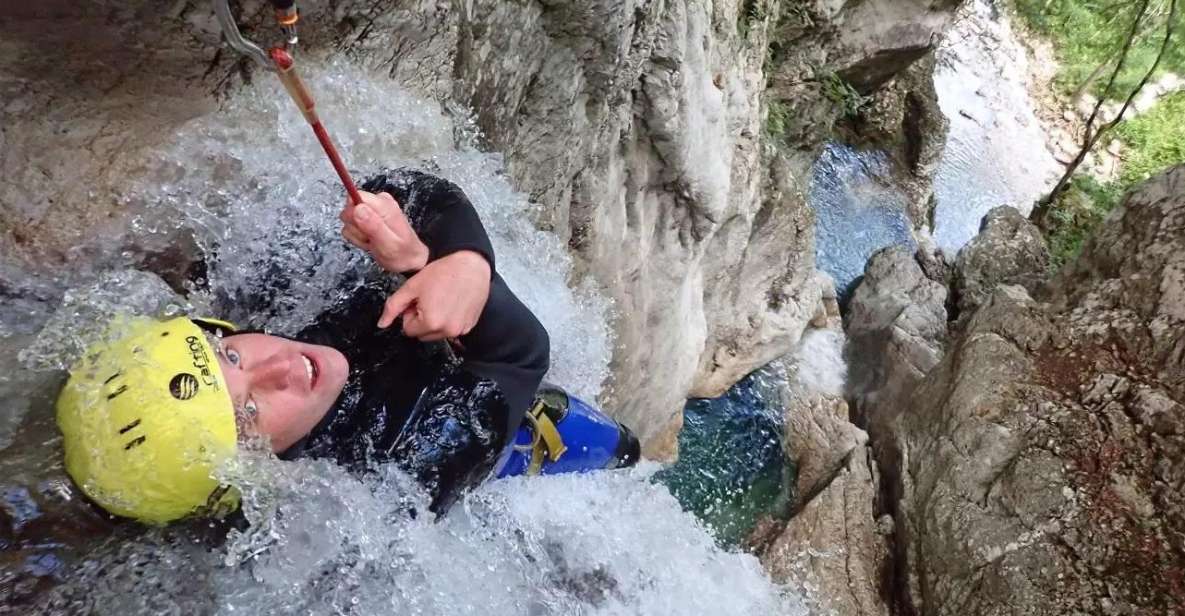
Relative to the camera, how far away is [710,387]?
21.9ft

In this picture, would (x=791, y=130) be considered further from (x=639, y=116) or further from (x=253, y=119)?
(x=253, y=119)

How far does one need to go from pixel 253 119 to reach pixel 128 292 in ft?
2.21

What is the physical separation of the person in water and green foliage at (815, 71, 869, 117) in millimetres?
6230

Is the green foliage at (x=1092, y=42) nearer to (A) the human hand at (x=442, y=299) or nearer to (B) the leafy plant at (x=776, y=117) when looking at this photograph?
(B) the leafy plant at (x=776, y=117)

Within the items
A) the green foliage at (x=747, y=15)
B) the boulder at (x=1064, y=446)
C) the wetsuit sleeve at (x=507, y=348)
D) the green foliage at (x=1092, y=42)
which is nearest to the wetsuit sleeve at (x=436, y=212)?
the wetsuit sleeve at (x=507, y=348)

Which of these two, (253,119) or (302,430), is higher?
(253,119)

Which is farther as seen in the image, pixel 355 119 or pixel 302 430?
pixel 355 119

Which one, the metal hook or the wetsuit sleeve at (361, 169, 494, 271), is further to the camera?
the wetsuit sleeve at (361, 169, 494, 271)

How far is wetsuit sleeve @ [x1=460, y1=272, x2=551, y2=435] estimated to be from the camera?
2395 millimetres

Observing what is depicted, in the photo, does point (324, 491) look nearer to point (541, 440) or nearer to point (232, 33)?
point (541, 440)

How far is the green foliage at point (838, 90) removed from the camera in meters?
7.82

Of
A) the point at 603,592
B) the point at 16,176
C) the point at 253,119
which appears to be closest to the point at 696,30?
the point at 253,119

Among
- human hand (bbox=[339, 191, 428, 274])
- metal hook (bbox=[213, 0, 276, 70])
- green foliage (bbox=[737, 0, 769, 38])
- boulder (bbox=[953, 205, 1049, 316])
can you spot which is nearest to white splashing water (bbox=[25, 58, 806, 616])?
human hand (bbox=[339, 191, 428, 274])

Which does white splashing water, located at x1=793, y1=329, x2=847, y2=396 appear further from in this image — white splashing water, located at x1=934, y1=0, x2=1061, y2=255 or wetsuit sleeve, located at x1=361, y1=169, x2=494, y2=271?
wetsuit sleeve, located at x1=361, y1=169, x2=494, y2=271
